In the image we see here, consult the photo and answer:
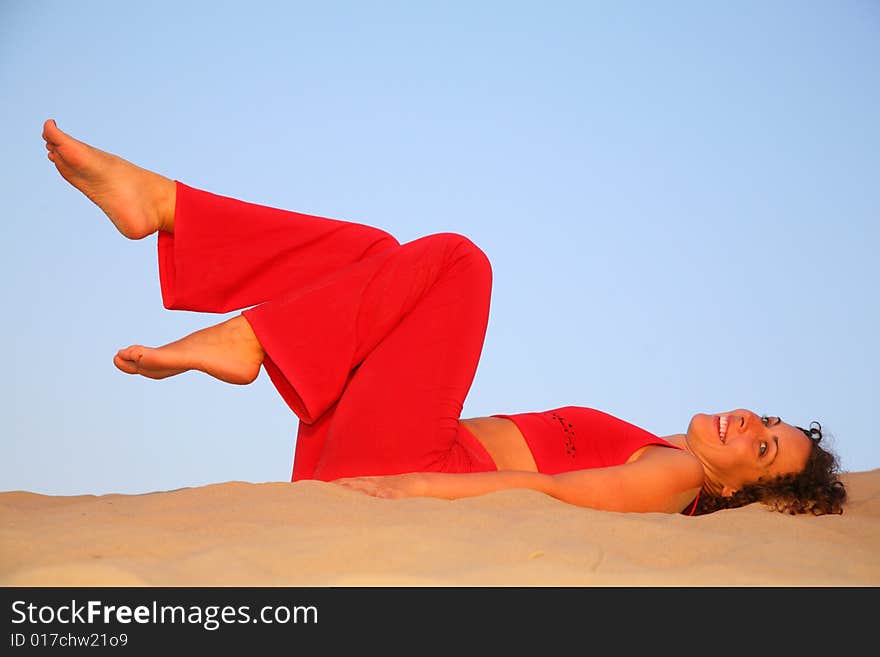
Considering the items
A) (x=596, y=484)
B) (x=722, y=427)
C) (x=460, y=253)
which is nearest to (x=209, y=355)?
(x=460, y=253)

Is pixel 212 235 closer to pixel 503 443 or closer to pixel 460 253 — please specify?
pixel 460 253

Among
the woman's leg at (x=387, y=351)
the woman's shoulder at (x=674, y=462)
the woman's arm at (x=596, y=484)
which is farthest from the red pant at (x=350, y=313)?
the woman's shoulder at (x=674, y=462)

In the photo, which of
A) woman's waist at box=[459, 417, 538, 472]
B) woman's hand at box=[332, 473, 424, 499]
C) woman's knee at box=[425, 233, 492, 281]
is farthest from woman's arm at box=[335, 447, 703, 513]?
woman's knee at box=[425, 233, 492, 281]

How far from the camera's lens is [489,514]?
1682mm

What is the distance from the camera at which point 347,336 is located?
2.17 meters

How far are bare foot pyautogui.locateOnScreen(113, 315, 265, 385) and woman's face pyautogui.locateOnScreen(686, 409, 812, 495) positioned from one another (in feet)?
4.06

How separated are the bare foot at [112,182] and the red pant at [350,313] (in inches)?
2.5

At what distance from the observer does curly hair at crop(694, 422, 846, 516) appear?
2375 millimetres

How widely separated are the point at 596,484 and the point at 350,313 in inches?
26.4

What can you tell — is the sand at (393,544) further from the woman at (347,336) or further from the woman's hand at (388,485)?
the woman at (347,336)

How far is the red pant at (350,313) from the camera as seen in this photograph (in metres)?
2.12

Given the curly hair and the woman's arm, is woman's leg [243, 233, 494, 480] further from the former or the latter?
the curly hair
